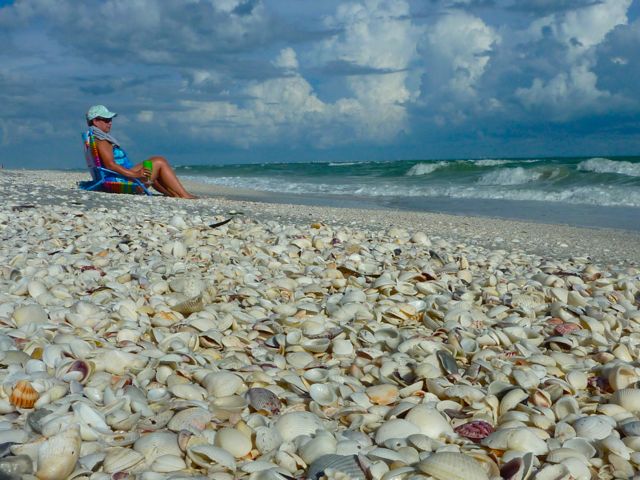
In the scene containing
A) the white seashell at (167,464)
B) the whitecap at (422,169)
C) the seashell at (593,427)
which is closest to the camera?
the white seashell at (167,464)

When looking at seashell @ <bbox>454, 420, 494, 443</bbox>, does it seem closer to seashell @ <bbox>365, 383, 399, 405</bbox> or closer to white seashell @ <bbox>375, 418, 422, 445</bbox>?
white seashell @ <bbox>375, 418, 422, 445</bbox>

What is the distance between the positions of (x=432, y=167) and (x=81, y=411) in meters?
26.7

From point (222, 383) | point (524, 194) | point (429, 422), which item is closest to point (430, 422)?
point (429, 422)

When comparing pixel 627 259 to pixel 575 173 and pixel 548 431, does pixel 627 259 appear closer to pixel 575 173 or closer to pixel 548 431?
pixel 548 431

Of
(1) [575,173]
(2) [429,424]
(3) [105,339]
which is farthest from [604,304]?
(1) [575,173]

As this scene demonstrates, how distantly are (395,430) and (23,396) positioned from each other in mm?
1186

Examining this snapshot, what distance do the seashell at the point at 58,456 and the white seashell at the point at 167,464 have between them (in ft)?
0.69

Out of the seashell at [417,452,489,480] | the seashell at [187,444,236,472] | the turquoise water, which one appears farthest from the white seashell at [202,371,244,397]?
the turquoise water

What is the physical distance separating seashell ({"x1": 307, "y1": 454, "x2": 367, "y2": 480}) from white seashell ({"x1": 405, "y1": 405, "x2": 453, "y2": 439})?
1.06 ft

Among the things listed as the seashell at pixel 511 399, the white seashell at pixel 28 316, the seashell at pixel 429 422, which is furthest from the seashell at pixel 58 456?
the seashell at pixel 511 399

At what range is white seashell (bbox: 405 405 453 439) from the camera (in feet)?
6.97

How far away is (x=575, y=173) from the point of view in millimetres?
20516

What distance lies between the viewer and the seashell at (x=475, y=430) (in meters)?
2.13

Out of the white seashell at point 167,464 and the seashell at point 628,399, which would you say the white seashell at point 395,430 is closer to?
the white seashell at point 167,464
